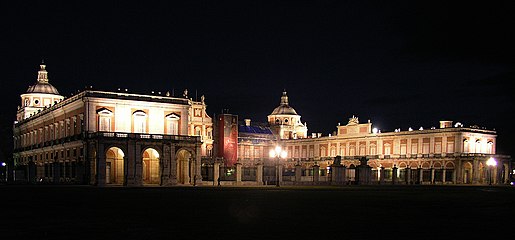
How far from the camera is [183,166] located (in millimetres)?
72875

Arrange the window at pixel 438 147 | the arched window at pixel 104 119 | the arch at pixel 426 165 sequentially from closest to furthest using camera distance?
the arched window at pixel 104 119
the window at pixel 438 147
the arch at pixel 426 165

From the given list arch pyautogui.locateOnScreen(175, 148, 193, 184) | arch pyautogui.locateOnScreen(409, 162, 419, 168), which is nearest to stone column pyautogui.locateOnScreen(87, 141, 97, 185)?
arch pyautogui.locateOnScreen(175, 148, 193, 184)

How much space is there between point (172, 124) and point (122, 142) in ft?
32.7

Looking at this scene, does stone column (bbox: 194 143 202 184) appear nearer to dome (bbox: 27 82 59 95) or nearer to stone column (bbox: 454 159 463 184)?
stone column (bbox: 454 159 463 184)

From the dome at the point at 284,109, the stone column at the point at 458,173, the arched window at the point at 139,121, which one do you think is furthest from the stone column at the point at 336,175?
the dome at the point at 284,109

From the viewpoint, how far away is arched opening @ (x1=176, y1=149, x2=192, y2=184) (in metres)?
72.3

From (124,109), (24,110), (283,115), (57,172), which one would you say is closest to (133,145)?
(124,109)

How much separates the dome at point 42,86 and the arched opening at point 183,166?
150 feet

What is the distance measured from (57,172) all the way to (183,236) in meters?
59.8

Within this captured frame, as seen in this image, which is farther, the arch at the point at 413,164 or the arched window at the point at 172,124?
the arch at the point at 413,164

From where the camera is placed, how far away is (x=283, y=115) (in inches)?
5531

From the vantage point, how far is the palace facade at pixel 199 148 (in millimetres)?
67125

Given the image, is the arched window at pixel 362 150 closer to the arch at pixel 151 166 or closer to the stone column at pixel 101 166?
the arch at pixel 151 166

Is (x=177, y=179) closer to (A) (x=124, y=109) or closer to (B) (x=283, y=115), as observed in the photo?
(A) (x=124, y=109)
